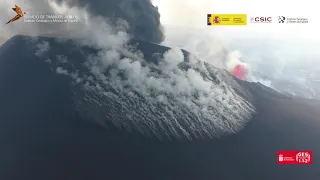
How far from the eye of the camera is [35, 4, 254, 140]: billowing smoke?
89.6ft

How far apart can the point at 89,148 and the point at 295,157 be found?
11747 millimetres

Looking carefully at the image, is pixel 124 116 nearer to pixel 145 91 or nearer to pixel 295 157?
pixel 145 91

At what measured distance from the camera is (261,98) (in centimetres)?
3681

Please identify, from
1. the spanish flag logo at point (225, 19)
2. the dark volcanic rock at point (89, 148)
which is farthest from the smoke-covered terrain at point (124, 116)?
the spanish flag logo at point (225, 19)

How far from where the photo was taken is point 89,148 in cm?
1769

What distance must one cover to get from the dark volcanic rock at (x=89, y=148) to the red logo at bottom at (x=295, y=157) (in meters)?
0.41

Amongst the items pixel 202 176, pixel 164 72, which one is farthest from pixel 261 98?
pixel 202 176

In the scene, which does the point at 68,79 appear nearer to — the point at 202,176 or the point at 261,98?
the point at 202,176

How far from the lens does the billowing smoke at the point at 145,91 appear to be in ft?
89.6

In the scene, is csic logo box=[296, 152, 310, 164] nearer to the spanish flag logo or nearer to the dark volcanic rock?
the dark volcanic rock

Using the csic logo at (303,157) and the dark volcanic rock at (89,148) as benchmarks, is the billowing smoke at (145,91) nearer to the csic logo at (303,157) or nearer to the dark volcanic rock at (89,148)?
the dark volcanic rock at (89,148)

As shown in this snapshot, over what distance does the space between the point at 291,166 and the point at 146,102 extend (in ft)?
56.2

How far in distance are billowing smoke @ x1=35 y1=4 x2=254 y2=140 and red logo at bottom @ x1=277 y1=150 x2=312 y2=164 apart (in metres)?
9.69

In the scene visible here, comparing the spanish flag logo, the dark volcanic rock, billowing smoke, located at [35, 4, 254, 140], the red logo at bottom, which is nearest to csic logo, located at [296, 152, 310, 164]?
the red logo at bottom
